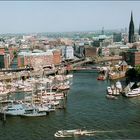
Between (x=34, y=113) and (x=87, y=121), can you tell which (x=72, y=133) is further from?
(x=34, y=113)

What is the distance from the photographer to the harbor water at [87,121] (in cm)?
1306

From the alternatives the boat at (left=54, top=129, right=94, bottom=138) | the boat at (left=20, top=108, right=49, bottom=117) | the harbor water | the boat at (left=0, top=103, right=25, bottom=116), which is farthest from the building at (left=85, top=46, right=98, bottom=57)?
the boat at (left=54, top=129, right=94, bottom=138)

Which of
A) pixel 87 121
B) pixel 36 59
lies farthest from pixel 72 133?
pixel 36 59

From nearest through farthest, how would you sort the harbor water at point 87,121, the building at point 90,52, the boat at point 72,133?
the boat at point 72,133 → the harbor water at point 87,121 → the building at point 90,52

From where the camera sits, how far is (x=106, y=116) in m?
15.2

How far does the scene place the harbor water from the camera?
13062 millimetres

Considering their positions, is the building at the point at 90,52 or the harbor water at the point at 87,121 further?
the building at the point at 90,52

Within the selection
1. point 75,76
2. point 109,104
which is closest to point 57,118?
point 109,104

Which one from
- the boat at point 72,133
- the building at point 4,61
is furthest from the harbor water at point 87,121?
the building at point 4,61

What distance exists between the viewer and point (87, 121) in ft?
47.9

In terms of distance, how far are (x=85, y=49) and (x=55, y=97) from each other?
92.3 ft

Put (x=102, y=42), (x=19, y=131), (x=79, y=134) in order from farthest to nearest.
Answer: (x=102, y=42) < (x=19, y=131) < (x=79, y=134)

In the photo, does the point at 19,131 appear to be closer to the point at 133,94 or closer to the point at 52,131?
the point at 52,131

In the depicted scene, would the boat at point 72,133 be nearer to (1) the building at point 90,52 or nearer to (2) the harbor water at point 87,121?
(2) the harbor water at point 87,121
